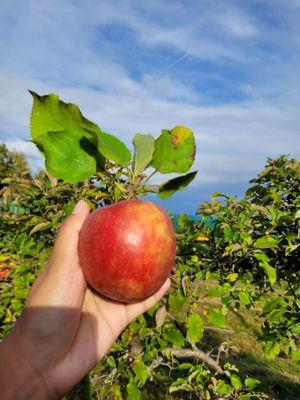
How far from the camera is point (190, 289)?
223 cm

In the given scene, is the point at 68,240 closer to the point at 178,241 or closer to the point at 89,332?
the point at 89,332

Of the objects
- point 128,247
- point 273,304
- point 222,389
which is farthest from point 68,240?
point 222,389

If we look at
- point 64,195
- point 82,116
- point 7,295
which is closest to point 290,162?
point 64,195

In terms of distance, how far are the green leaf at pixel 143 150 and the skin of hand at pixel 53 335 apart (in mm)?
318

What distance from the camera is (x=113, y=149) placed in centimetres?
126

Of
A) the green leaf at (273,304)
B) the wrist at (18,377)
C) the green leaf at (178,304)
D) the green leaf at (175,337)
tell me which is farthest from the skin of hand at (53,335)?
the green leaf at (273,304)

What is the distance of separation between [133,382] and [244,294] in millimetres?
783

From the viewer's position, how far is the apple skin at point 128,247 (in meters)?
1.24

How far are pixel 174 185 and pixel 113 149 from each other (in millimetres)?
238

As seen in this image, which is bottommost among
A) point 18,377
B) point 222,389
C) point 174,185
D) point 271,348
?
point 222,389

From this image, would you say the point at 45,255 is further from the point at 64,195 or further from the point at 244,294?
the point at 244,294

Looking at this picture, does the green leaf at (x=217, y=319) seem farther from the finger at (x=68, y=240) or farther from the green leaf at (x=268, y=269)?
the finger at (x=68, y=240)

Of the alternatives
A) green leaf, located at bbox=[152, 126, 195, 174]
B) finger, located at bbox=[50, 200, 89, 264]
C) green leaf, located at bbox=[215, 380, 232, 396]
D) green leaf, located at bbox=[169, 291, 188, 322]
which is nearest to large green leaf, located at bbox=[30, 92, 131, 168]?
green leaf, located at bbox=[152, 126, 195, 174]

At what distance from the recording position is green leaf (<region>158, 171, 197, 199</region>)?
131 centimetres
